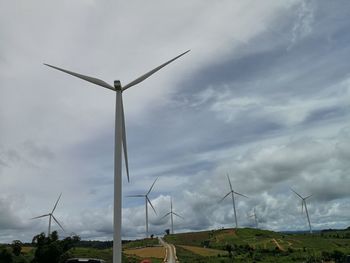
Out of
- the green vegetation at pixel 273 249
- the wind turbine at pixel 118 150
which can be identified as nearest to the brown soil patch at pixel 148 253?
the green vegetation at pixel 273 249

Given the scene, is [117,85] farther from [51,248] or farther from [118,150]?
[51,248]

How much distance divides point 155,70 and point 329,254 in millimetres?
99251

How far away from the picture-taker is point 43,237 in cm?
6600

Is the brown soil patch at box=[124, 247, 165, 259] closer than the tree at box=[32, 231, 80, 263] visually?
No

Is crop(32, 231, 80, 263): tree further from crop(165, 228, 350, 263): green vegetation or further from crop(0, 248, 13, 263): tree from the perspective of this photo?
crop(165, 228, 350, 263): green vegetation

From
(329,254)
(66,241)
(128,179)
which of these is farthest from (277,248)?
(128,179)

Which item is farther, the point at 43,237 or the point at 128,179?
the point at 43,237

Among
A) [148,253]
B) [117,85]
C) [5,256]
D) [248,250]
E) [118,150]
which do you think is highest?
[117,85]

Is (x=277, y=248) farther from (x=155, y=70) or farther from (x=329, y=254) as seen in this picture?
(x=155, y=70)

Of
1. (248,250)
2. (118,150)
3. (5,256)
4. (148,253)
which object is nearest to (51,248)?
(5,256)

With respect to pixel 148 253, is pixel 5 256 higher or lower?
lower

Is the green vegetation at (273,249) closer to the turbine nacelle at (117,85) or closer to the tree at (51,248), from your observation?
the tree at (51,248)

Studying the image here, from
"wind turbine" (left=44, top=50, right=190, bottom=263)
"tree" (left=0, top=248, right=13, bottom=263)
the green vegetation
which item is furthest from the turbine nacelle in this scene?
the green vegetation

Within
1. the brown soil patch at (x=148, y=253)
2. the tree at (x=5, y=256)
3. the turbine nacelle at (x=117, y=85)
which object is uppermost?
the turbine nacelle at (x=117, y=85)
